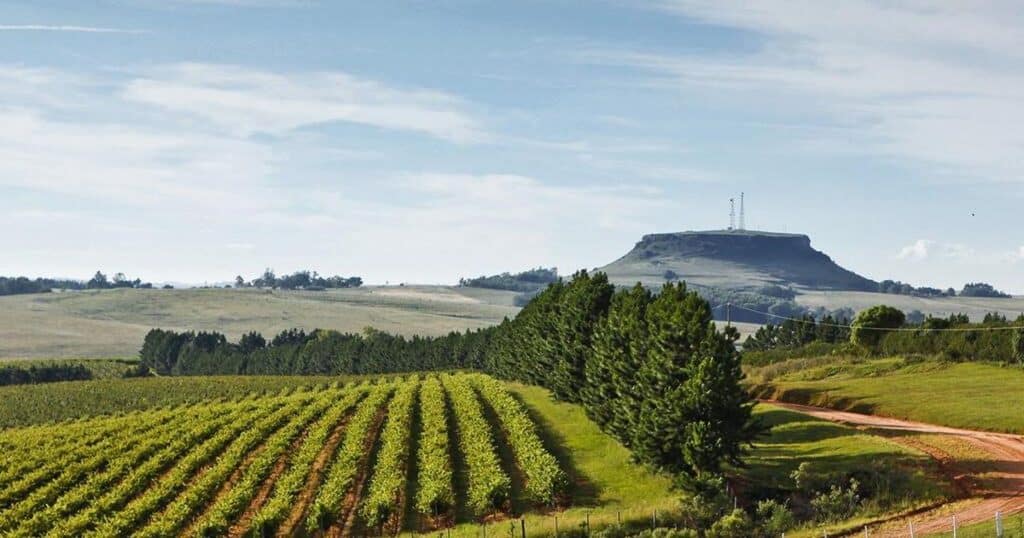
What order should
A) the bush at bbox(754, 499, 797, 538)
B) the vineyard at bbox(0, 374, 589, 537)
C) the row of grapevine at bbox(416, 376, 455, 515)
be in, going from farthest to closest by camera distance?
the row of grapevine at bbox(416, 376, 455, 515) → the vineyard at bbox(0, 374, 589, 537) → the bush at bbox(754, 499, 797, 538)

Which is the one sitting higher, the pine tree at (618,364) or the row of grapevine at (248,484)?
the pine tree at (618,364)

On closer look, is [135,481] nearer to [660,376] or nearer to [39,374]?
[660,376]

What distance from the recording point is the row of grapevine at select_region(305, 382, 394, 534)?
52.4 metres

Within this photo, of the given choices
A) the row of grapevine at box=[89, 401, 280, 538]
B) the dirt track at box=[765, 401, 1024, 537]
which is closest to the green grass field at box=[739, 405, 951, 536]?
the dirt track at box=[765, 401, 1024, 537]

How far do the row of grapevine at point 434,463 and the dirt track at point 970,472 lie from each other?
21089 mm

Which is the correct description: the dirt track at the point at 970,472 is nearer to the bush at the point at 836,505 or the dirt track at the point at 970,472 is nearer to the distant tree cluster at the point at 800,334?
the bush at the point at 836,505

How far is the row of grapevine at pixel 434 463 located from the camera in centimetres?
5412

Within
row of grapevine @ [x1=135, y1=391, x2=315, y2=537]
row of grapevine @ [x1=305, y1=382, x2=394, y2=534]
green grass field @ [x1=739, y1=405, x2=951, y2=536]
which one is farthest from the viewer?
row of grapevine @ [x1=135, y1=391, x2=315, y2=537]

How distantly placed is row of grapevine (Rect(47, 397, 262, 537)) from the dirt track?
3788 centimetres

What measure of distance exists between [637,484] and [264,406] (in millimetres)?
51494

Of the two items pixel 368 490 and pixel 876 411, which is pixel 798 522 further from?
pixel 876 411

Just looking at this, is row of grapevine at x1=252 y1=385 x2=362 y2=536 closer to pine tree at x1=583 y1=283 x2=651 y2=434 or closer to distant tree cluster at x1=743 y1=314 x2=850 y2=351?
pine tree at x1=583 y1=283 x2=651 y2=434

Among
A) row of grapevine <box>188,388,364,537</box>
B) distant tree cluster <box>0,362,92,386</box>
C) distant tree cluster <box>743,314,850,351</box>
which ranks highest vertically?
distant tree cluster <box>743,314,850,351</box>

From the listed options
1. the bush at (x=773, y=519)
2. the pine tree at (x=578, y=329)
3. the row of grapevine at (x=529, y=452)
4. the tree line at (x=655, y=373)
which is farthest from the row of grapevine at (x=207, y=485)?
the bush at (x=773, y=519)
